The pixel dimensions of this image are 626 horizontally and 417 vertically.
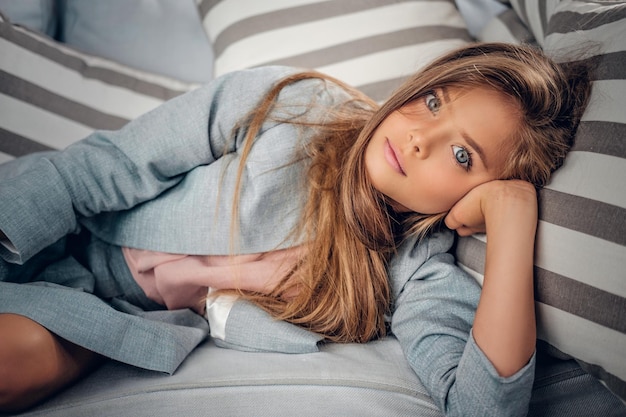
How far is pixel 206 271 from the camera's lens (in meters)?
0.96

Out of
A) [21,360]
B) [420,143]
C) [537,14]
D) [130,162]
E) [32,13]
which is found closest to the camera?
[21,360]

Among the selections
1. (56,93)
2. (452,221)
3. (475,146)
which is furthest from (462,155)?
(56,93)

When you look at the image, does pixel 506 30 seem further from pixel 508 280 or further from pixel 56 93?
pixel 56 93

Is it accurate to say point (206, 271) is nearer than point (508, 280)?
No

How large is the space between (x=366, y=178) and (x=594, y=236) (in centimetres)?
35

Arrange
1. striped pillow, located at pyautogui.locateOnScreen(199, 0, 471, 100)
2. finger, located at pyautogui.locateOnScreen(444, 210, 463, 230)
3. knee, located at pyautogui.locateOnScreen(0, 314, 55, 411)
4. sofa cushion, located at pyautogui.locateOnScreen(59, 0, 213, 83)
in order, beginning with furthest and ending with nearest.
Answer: sofa cushion, located at pyautogui.locateOnScreen(59, 0, 213, 83), striped pillow, located at pyautogui.locateOnScreen(199, 0, 471, 100), finger, located at pyautogui.locateOnScreen(444, 210, 463, 230), knee, located at pyautogui.locateOnScreen(0, 314, 55, 411)

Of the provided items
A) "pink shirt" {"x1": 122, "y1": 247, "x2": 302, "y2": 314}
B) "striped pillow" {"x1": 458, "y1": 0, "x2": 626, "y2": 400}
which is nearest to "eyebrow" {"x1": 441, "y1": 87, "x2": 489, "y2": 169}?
"striped pillow" {"x1": 458, "y1": 0, "x2": 626, "y2": 400}

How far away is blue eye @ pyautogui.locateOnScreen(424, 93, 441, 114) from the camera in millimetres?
879

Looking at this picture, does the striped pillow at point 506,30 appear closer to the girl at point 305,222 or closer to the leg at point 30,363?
the girl at point 305,222

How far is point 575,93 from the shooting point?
87cm

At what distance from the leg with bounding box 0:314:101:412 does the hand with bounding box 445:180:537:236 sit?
2.08 feet

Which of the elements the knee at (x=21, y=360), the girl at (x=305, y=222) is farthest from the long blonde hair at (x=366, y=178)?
the knee at (x=21, y=360)

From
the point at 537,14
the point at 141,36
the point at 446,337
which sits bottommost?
the point at 446,337

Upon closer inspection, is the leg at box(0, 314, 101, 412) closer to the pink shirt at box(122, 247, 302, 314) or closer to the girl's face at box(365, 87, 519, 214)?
the pink shirt at box(122, 247, 302, 314)
